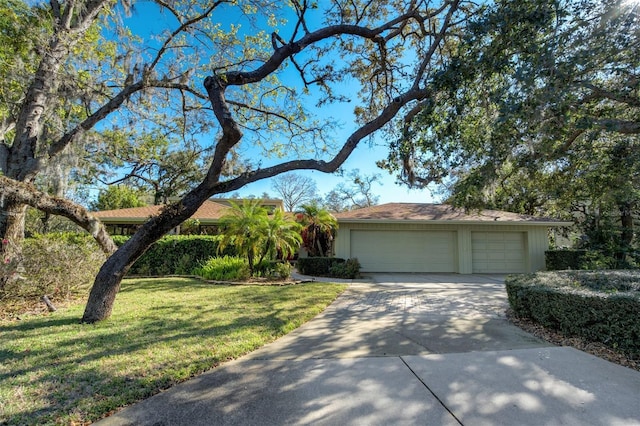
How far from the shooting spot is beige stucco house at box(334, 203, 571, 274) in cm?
1380

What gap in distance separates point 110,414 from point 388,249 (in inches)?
483

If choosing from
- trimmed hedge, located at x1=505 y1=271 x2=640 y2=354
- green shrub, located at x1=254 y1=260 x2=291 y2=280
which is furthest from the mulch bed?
green shrub, located at x1=254 y1=260 x2=291 y2=280

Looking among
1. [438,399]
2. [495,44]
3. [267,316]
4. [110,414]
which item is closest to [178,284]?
[267,316]

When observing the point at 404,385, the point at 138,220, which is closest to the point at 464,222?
the point at 404,385

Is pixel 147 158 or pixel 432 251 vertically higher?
pixel 147 158

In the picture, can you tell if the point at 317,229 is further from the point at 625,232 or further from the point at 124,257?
the point at 625,232

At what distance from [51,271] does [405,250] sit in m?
11.9

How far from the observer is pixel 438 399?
286 cm

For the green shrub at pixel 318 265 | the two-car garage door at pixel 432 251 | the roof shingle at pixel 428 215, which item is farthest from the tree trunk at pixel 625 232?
the green shrub at pixel 318 265

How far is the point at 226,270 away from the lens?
36.0 feet

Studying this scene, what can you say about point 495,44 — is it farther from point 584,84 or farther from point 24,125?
point 24,125

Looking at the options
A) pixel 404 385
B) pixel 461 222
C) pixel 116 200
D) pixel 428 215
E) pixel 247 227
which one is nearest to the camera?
pixel 404 385

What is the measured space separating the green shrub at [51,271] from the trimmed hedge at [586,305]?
372 inches

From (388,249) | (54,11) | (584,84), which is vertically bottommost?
(388,249)
